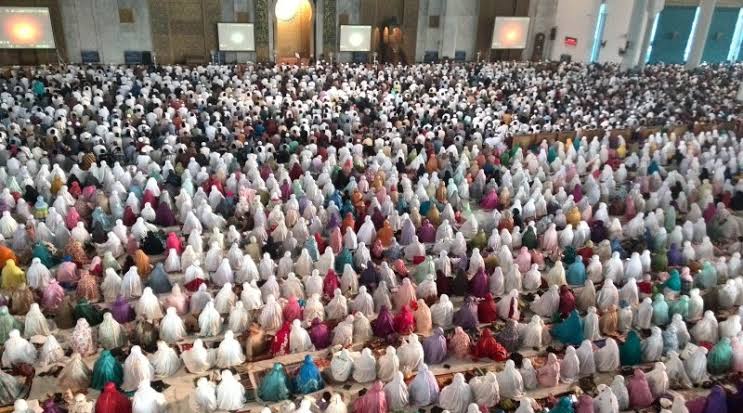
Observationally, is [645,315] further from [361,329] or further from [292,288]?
[292,288]

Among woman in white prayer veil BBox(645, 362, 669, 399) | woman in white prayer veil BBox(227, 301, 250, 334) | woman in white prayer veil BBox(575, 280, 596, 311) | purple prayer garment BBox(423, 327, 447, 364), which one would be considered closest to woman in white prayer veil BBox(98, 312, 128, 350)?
woman in white prayer veil BBox(227, 301, 250, 334)

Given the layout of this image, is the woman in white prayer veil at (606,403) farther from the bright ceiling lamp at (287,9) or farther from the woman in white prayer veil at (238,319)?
the bright ceiling lamp at (287,9)

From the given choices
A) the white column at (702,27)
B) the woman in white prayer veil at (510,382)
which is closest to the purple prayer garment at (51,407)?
the woman in white prayer veil at (510,382)

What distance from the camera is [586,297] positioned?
31.3ft

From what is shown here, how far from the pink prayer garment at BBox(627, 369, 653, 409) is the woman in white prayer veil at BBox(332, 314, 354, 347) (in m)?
3.76

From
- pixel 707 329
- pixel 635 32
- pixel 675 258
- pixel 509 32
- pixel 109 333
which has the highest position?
pixel 635 32

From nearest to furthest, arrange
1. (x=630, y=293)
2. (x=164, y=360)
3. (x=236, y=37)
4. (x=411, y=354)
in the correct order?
(x=164, y=360)
(x=411, y=354)
(x=630, y=293)
(x=236, y=37)

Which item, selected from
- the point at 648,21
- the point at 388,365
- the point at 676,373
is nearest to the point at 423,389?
the point at 388,365

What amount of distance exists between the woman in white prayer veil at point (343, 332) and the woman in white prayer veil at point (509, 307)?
246 centimetres

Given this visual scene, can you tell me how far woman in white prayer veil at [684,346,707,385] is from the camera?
7.98m

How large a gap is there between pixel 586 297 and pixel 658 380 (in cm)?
206

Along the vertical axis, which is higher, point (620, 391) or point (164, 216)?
point (164, 216)

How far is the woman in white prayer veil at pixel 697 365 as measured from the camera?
798cm

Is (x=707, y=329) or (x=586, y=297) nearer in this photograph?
(x=707, y=329)
